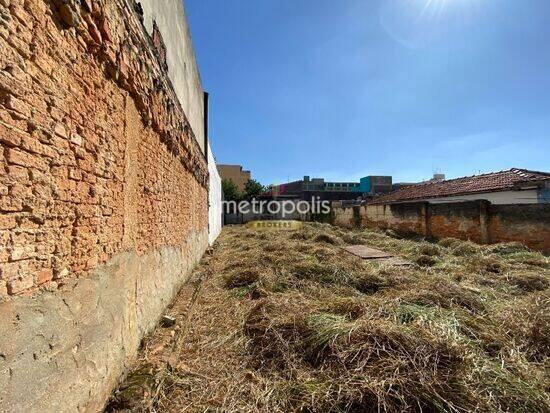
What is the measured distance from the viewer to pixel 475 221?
949 cm

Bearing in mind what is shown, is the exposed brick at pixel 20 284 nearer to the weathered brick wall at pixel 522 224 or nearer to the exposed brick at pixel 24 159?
the exposed brick at pixel 24 159

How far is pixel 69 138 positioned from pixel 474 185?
628 inches

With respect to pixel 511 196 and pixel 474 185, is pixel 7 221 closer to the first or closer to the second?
pixel 511 196

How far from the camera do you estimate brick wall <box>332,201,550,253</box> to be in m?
8.15

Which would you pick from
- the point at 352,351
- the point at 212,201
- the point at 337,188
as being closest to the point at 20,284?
the point at 352,351

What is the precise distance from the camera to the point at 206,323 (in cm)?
360

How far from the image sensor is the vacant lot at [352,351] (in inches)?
79.9

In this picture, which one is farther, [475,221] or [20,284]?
[475,221]

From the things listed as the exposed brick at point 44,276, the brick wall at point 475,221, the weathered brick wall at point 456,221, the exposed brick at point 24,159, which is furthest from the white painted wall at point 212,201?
the exposed brick at point 24,159

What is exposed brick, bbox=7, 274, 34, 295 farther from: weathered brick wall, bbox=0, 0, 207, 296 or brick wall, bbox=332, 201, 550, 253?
brick wall, bbox=332, 201, 550, 253

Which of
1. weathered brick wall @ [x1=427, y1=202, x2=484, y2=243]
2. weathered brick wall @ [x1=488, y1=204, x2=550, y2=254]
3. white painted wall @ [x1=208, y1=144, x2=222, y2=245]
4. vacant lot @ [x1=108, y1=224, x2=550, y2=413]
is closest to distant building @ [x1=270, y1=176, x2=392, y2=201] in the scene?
white painted wall @ [x1=208, y1=144, x2=222, y2=245]

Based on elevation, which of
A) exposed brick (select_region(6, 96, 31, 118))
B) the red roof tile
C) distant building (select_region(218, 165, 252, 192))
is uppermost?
distant building (select_region(218, 165, 252, 192))

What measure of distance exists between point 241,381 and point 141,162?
84.5 inches

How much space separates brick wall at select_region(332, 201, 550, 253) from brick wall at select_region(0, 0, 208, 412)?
32.7 feet
